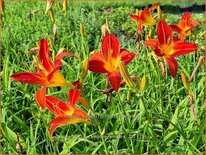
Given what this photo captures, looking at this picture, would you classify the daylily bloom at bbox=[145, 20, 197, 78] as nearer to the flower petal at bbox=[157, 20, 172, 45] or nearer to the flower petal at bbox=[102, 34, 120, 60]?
the flower petal at bbox=[157, 20, 172, 45]

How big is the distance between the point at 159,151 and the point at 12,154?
560 millimetres

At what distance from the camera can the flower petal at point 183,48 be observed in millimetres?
1353

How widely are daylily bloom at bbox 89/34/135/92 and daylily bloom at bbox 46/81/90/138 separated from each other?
0.08 m

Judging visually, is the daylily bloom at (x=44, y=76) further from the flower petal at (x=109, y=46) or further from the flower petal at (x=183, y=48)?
the flower petal at (x=183, y=48)

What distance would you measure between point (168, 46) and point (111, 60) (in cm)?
23

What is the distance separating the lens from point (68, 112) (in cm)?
130

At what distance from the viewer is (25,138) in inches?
74.6

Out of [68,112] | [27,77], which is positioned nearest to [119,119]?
[68,112]

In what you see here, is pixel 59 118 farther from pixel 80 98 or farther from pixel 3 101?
pixel 3 101

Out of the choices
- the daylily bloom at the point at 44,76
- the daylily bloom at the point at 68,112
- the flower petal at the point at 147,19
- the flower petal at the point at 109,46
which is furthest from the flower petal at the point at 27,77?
the flower petal at the point at 147,19

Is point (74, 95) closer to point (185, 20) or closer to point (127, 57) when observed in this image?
point (127, 57)

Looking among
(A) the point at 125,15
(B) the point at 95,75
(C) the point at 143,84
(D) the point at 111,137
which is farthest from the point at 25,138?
(A) the point at 125,15

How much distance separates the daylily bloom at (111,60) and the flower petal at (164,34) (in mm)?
167

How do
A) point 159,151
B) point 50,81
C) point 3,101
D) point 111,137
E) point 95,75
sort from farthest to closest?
point 95,75, point 3,101, point 111,137, point 159,151, point 50,81
